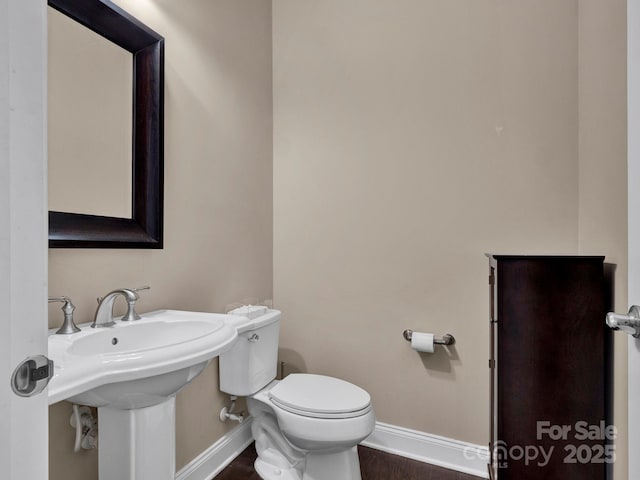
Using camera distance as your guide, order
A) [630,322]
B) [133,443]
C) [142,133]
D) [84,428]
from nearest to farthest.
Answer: [630,322], [133,443], [84,428], [142,133]

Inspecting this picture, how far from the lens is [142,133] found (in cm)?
139

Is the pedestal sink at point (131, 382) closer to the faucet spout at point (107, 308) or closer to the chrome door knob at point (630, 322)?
the faucet spout at point (107, 308)

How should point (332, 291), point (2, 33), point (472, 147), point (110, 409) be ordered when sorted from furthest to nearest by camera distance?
point (332, 291), point (472, 147), point (110, 409), point (2, 33)

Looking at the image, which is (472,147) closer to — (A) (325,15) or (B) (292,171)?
(B) (292,171)

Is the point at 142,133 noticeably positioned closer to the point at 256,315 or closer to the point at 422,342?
the point at 256,315

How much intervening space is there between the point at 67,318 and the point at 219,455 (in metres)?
1.11

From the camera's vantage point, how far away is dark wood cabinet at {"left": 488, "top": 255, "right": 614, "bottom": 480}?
3.90 feet

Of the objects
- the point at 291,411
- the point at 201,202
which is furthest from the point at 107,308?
the point at 291,411

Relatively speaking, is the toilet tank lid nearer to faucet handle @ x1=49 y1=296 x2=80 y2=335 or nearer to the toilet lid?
the toilet lid

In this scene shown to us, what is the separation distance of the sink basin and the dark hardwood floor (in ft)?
3.09

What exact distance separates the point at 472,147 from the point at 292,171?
1033mm

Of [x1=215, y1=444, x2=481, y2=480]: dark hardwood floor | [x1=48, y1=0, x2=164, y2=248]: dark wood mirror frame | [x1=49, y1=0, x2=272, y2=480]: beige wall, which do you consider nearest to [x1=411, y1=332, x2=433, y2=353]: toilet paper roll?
[x1=215, y1=444, x2=481, y2=480]: dark hardwood floor

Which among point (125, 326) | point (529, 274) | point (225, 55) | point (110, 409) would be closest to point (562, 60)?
point (529, 274)

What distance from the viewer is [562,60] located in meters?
1.60
